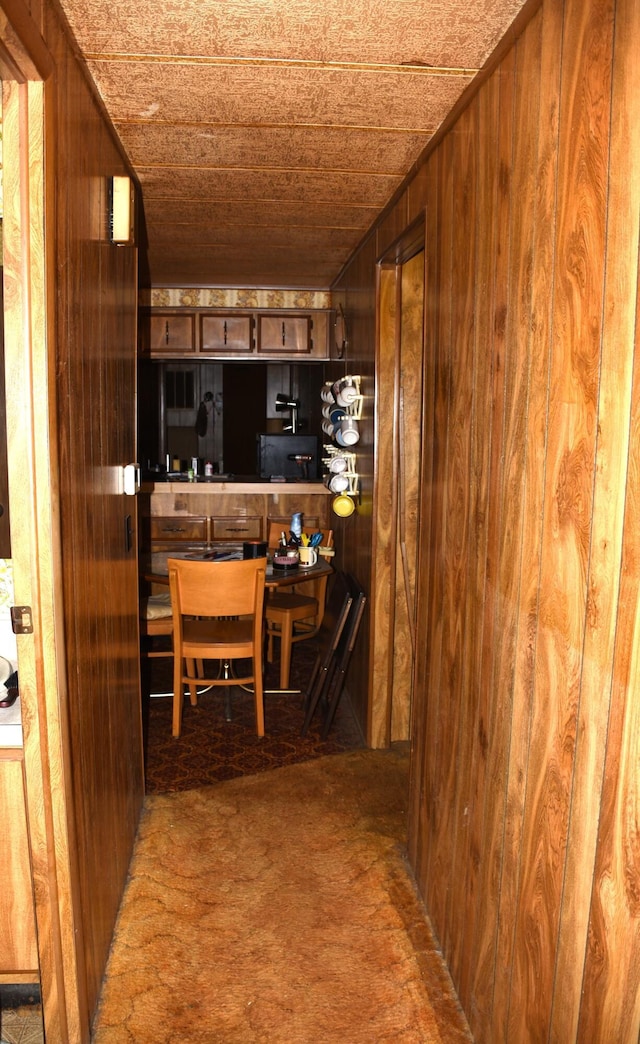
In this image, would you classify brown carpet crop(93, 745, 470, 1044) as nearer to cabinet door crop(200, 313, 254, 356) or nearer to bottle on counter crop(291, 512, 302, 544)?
bottle on counter crop(291, 512, 302, 544)

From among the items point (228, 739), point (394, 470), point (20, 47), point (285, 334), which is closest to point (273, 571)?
point (228, 739)

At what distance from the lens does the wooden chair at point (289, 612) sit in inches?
176

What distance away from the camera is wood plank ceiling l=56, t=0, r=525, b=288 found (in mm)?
1741

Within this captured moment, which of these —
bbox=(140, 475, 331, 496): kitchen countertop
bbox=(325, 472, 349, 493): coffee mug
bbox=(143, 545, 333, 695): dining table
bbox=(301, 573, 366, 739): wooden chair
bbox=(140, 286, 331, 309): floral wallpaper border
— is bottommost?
bbox=(301, 573, 366, 739): wooden chair

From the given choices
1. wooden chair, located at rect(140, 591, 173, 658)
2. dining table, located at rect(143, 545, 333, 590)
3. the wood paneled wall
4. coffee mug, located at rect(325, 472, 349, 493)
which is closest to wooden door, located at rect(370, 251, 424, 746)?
coffee mug, located at rect(325, 472, 349, 493)

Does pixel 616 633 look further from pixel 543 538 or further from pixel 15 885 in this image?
pixel 15 885

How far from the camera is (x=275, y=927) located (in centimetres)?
243

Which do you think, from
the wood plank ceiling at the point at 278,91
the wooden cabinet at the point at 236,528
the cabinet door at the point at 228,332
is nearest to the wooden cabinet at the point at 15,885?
the wood plank ceiling at the point at 278,91

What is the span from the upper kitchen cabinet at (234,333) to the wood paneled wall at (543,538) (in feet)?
11.1

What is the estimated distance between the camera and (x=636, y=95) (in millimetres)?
1180

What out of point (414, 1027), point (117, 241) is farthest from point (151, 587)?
point (414, 1027)

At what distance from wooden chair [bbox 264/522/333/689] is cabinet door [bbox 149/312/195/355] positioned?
1515 millimetres

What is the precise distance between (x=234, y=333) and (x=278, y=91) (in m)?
3.60

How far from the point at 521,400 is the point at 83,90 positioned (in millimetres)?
1406
